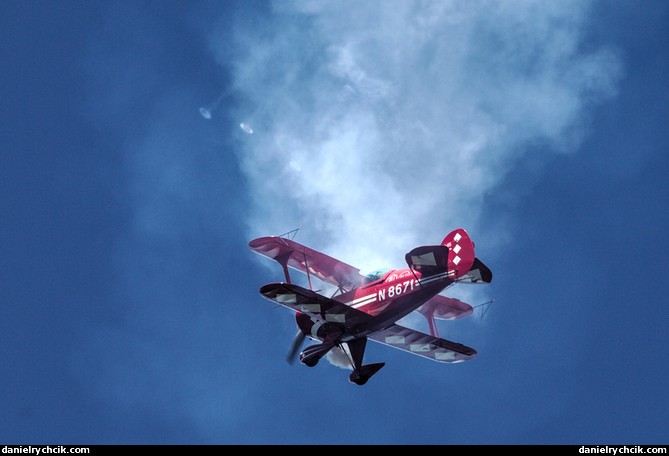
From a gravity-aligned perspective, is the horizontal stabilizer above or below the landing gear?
above

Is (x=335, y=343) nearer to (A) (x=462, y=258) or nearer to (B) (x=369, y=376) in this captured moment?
(B) (x=369, y=376)

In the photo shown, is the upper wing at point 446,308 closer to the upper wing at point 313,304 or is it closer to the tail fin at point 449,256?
the upper wing at point 313,304

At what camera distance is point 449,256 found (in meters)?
36.9

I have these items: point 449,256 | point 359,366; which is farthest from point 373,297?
point 449,256

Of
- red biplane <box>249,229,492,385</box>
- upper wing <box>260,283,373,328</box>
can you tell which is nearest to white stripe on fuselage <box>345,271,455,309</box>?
red biplane <box>249,229,492,385</box>

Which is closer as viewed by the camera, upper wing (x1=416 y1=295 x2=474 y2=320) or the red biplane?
the red biplane

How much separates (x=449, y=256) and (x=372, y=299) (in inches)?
179

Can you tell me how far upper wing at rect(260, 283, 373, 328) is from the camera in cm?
3650

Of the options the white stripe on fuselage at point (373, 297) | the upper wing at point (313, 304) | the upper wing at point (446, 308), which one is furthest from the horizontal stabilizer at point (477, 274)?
the upper wing at point (446, 308)

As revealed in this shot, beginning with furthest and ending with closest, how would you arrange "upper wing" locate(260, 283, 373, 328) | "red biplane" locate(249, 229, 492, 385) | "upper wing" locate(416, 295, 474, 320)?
"upper wing" locate(416, 295, 474, 320), "red biplane" locate(249, 229, 492, 385), "upper wing" locate(260, 283, 373, 328)

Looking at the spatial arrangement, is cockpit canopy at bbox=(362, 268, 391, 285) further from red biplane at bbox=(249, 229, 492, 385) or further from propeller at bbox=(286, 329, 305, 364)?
propeller at bbox=(286, 329, 305, 364)

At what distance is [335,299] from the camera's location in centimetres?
4150
